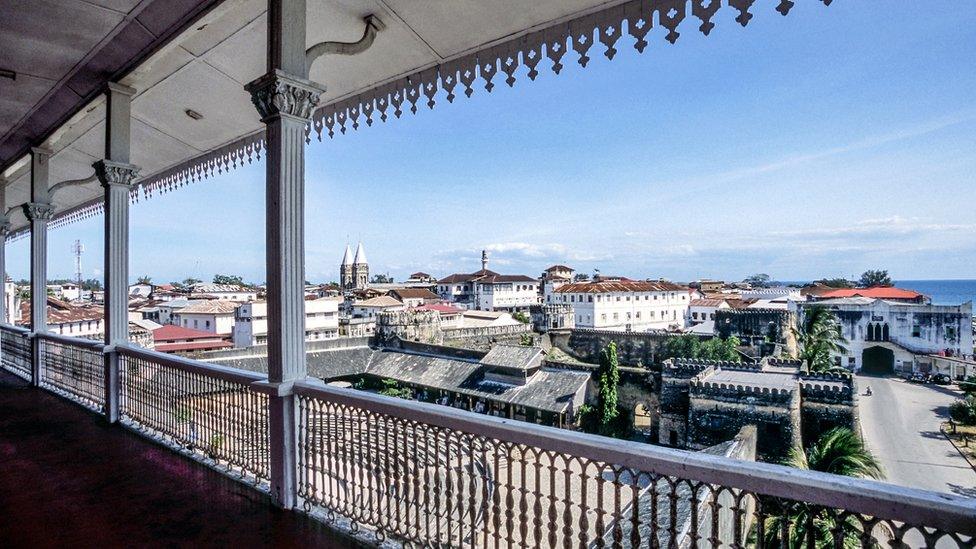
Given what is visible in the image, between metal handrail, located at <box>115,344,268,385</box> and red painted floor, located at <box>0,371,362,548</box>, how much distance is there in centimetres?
71

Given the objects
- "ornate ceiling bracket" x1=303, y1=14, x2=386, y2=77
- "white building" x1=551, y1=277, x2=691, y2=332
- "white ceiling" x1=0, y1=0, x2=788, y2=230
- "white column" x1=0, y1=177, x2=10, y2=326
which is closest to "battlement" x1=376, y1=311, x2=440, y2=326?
"white building" x1=551, y1=277, x2=691, y2=332

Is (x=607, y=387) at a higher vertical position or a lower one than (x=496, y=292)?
lower

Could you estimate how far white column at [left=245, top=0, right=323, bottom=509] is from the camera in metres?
2.97

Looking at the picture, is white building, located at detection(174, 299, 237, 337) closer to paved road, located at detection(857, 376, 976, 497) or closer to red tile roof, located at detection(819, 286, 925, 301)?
paved road, located at detection(857, 376, 976, 497)

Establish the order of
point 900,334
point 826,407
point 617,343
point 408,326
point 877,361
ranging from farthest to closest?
point 617,343 < point 877,361 < point 900,334 < point 408,326 < point 826,407

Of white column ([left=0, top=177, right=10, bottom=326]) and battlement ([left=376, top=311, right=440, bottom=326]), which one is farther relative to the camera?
battlement ([left=376, top=311, right=440, bottom=326])

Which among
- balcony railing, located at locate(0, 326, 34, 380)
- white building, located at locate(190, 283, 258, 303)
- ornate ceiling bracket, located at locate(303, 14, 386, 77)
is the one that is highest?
ornate ceiling bracket, located at locate(303, 14, 386, 77)

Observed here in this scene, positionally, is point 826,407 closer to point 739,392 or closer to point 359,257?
point 739,392

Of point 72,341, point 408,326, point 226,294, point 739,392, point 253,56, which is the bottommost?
point 739,392

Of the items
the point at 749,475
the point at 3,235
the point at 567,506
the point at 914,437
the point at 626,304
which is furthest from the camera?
the point at 626,304

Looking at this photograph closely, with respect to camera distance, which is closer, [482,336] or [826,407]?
[826,407]

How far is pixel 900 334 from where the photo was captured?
34.7 m

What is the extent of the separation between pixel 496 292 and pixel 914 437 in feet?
151

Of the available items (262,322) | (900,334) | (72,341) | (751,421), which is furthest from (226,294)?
(900,334)
